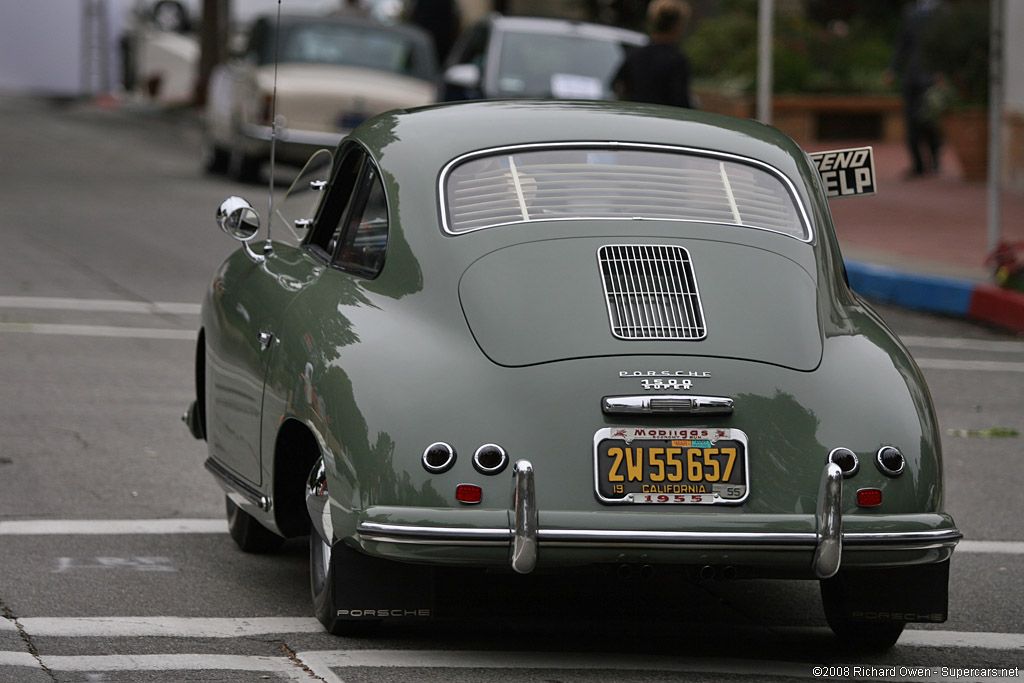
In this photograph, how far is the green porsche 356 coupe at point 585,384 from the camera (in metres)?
4.69

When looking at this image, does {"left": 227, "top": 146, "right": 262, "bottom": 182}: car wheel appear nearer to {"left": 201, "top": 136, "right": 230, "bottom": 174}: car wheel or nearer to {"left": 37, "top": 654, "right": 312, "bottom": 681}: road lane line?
{"left": 201, "top": 136, "right": 230, "bottom": 174}: car wheel

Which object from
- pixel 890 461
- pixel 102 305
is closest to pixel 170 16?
pixel 102 305

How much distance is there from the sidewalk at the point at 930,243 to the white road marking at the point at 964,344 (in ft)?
1.62

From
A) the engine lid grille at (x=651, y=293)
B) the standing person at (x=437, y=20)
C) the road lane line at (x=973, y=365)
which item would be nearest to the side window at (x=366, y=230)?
the engine lid grille at (x=651, y=293)

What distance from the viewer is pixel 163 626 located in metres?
5.27

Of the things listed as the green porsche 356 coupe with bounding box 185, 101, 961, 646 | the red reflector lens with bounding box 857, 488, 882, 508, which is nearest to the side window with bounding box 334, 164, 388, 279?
the green porsche 356 coupe with bounding box 185, 101, 961, 646

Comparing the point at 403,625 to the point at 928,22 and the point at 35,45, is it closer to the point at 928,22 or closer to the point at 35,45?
the point at 928,22

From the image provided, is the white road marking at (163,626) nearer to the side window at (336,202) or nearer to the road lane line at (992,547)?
the side window at (336,202)

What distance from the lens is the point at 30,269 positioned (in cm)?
1352

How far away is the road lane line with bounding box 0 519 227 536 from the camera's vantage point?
6.46 metres

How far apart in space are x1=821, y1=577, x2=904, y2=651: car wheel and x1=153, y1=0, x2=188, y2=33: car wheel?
40.8 m

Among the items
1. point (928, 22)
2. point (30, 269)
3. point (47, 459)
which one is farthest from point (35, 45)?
point (47, 459)

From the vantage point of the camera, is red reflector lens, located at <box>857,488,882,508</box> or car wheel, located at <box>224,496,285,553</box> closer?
red reflector lens, located at <box>857,488,882,508</box>

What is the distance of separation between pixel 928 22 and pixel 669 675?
55.8ft
